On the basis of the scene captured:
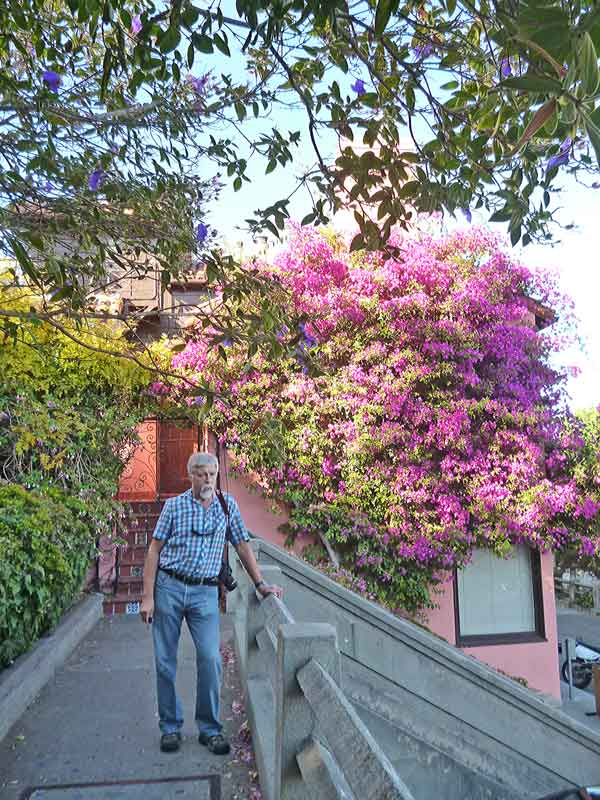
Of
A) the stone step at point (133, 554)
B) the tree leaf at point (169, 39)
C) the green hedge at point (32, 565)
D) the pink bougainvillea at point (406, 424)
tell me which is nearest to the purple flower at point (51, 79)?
the tree leaf at point (169, 39)

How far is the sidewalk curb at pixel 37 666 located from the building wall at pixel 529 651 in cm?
577

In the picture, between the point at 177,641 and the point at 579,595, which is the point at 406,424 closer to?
the point at 177,641

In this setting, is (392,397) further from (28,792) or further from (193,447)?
(28,792)

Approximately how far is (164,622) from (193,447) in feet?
26.0

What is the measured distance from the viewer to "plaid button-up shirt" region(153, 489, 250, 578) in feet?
13.9

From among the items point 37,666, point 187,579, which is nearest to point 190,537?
point 187,579

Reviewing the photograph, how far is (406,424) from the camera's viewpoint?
10.3 meters

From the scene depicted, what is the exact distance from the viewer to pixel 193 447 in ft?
39.5

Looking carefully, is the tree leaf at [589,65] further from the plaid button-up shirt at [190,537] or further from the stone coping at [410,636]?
the stone coping at [410,636]

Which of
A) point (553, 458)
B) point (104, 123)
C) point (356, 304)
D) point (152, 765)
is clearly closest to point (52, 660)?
point (152, 765)

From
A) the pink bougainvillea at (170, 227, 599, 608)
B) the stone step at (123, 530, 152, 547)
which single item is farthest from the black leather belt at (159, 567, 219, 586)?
the stone step at (123, 530, 152, 547)

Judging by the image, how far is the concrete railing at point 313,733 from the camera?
170cm

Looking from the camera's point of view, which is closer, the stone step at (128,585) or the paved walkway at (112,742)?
the paved walkway at (112,742)

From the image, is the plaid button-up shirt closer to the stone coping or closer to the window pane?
the stone coping
